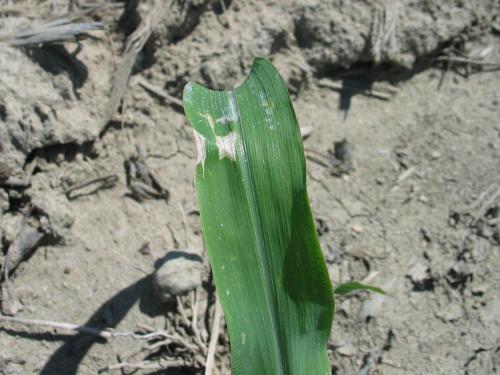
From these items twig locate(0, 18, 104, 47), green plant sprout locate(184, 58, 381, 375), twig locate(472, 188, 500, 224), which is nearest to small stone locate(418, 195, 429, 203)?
twig locate(472, 188, 500, 224)

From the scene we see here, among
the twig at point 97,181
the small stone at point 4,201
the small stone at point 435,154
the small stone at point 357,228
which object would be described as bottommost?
the small stone at point 357,228

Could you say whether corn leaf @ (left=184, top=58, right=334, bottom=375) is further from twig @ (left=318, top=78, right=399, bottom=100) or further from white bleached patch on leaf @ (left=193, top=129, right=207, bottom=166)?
twig @ (left=318, top=78, right=399, bottom=100)

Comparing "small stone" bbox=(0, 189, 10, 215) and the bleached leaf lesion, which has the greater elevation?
the bleached leaf lesion

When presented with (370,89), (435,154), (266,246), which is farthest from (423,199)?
(266,246)

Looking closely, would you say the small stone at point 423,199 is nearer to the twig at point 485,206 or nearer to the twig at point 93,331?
the twig at point 485,206

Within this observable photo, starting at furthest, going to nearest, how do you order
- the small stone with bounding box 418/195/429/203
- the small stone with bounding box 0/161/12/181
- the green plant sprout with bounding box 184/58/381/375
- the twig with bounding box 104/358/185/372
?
the small stone with bounding box 418/195/429/203
the small stone with bounding box 0/161/12/181
the twig with bounding box 104/358/185/372
the green plant sprout with bounding box 184/58/381/375

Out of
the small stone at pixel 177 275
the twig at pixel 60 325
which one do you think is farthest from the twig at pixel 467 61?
the twig at pixel 60 325
